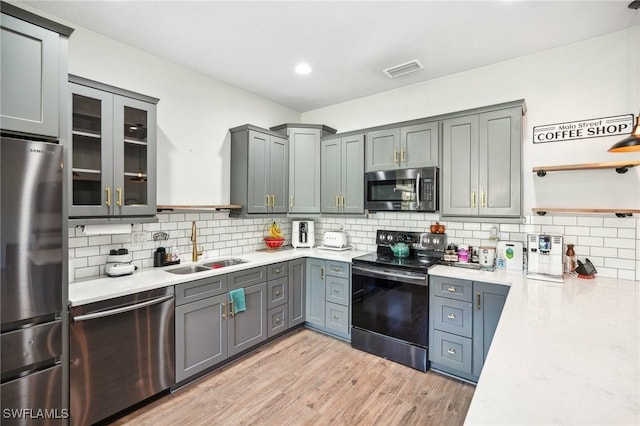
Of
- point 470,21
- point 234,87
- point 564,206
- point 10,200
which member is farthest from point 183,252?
point 564,206

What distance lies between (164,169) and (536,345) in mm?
3045

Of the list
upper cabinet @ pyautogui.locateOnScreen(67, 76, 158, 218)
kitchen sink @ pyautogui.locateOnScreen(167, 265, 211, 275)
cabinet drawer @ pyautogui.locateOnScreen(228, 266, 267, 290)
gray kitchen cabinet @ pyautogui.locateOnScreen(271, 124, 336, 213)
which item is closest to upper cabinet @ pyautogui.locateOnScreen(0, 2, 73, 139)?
upper cabinet @ pyautogui.locateOnScreen(67, 76, 158, 218)

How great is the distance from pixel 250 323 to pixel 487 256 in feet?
7.65

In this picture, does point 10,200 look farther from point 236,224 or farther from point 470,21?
point 470,21

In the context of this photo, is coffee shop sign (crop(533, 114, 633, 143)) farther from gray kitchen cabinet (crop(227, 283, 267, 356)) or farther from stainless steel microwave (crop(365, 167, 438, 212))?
gray kitchen cabinet (crop(227, 283, 267, 356))

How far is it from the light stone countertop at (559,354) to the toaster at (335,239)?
1.89 m

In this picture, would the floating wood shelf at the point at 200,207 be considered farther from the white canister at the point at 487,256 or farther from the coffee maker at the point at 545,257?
the coffee maker at the point at 545,257

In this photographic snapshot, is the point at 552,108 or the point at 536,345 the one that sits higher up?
the point at 552,108

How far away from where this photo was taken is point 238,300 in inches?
111

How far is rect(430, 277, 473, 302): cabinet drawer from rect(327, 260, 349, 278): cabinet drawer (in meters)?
0.91

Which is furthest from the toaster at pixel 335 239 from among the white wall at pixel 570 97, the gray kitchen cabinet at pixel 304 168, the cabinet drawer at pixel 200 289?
the white wall at pixel 570 97

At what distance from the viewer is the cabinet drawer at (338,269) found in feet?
10.7

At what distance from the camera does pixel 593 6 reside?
81.9 inches

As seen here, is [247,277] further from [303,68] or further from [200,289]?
[303,68]
